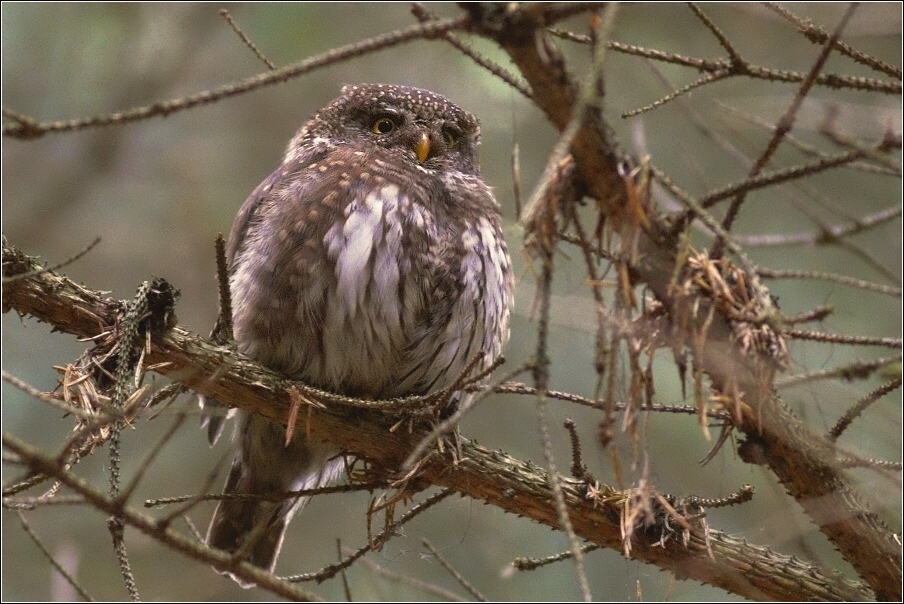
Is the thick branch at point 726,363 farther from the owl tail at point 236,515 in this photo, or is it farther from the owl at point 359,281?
the owl tail at point 236,515

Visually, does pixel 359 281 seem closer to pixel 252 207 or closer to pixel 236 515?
pixel 252 207

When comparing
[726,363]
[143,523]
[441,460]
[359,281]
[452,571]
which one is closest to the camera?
[143,523]

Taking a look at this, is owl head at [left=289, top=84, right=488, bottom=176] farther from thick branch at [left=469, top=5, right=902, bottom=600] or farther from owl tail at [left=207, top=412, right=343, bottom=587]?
thick branch at [left=469, top=5, right=902, bottom=600]

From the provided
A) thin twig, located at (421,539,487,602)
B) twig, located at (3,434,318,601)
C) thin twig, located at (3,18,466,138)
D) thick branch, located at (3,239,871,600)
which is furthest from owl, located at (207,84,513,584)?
thin twig, located at (3,18,466,138)

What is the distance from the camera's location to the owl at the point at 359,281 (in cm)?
291

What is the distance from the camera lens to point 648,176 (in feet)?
5.31

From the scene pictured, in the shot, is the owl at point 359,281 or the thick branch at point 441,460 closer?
the thick branch at point 441,460

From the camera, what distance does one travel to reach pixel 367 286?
2.88 meters

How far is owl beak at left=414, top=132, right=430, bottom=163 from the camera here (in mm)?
3443

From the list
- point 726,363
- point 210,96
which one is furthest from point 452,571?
point 210,96

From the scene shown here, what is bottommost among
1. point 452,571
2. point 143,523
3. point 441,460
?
point 143,523

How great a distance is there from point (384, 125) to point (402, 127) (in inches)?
2.8

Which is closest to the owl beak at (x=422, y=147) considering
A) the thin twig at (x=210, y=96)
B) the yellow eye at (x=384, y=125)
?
the yellow eye at (x=384, y=125)

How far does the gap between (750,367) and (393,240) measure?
141cm
